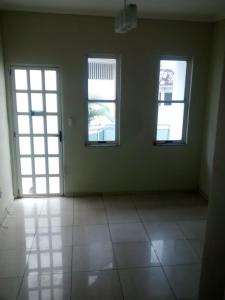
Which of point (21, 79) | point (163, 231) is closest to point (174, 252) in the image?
point (163, 231)

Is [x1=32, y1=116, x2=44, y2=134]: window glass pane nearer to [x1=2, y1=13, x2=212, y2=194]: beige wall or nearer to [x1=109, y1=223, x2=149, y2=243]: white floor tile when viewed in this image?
[x1=2, y1=13, x2=212, y2=194]: beige wall

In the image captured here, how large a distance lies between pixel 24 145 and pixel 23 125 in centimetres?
31

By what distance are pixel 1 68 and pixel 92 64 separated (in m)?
1.30

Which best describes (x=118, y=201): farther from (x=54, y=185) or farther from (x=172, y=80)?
(x=172, y=80)

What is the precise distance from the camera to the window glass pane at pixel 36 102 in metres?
3.78

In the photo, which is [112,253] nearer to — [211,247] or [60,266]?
[60,266]

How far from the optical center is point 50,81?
3.77 m

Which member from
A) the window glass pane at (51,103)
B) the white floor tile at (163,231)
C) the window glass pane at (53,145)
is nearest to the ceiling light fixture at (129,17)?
the window glass pane at (51,103)

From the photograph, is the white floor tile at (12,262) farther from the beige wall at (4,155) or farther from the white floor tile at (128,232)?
the white floor tile at (128,232)

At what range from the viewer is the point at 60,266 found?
8.28 feet

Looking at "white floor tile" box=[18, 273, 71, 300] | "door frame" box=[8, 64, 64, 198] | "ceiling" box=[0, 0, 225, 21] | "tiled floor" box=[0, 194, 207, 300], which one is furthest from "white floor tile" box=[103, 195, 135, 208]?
"ceiling" box=[0, 0, 225, 21]

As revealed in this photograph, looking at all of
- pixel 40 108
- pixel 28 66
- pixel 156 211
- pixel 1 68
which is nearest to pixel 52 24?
pixel 28 66

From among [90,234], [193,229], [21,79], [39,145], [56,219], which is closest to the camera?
[90,234]

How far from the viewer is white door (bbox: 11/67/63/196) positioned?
147 inches
